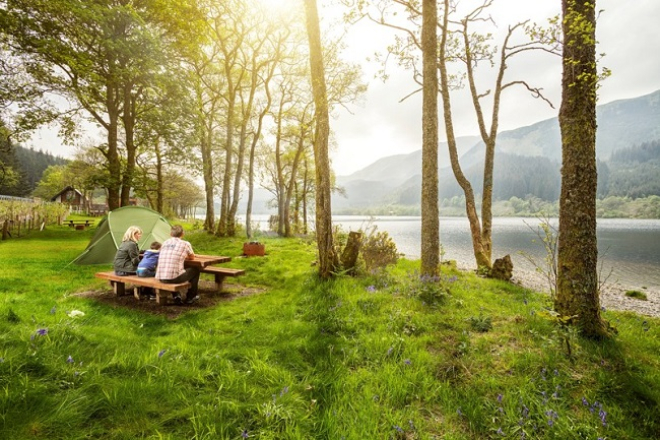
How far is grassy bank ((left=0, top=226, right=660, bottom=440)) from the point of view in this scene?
2.70m

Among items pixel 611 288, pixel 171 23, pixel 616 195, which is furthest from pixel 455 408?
pixel 616 195

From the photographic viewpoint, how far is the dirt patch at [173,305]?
6.45 meters

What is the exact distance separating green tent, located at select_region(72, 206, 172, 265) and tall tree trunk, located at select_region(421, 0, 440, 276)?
389 inches

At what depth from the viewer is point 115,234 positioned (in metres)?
11.1

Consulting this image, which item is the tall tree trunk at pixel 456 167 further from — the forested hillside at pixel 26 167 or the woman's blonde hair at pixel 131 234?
the forested hillside at pixel 26 167

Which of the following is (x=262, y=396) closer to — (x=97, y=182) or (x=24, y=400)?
(x=24, y=400)

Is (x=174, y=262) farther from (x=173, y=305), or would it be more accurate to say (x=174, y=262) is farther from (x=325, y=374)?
(x=325, y=374)

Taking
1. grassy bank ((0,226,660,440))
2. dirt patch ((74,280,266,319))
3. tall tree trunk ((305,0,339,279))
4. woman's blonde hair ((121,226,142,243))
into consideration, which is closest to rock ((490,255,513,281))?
grassy bank ((0,226,660,440))

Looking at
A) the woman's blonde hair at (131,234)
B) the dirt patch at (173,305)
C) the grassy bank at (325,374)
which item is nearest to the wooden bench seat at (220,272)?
the dirt patch at (173,305)

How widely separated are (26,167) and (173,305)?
132m

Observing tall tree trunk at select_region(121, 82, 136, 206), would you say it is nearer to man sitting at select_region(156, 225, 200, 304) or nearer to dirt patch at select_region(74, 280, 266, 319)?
dirt patch at select_region(74, 280, 266, 319)

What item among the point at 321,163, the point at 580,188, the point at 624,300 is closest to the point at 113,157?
the point at 321,163

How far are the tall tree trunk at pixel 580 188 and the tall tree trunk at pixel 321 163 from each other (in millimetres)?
5274

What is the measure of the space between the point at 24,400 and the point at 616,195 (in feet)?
600
